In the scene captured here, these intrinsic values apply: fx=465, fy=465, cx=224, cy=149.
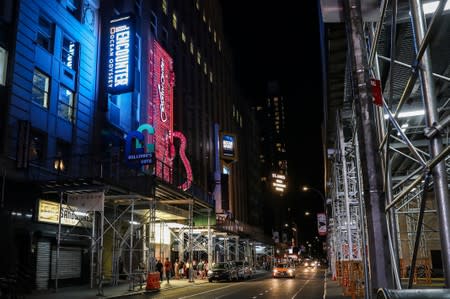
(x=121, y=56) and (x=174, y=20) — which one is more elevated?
(x=174, y=20)

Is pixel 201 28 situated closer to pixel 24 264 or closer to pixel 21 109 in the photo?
pixel 21 109

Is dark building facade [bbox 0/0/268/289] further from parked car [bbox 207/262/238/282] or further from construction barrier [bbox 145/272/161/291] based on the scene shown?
parked car [bbox 207/262/238/282]

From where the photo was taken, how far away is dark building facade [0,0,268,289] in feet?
73.8

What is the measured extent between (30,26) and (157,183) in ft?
34.9

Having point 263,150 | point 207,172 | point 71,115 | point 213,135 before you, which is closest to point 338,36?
point 71,115

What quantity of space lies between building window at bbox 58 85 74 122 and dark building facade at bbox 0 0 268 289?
0.06 metres

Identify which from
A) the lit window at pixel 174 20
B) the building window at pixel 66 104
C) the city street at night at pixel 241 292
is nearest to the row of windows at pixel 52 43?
the building window at pixel 66 104

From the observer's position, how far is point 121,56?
3019cm

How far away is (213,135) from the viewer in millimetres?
63844

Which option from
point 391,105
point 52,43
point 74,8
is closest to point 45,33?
point 52,43

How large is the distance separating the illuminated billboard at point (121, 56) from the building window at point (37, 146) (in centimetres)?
651

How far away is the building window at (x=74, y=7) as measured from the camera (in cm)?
2873

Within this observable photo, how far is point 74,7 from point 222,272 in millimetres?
22552

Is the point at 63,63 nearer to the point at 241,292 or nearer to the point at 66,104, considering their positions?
the point at 66,104
